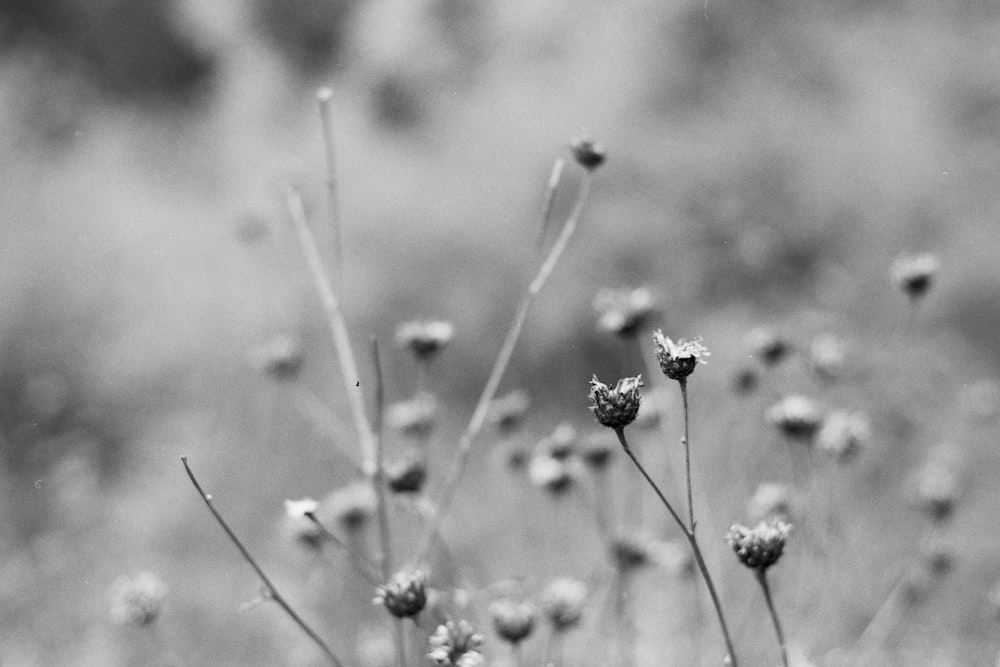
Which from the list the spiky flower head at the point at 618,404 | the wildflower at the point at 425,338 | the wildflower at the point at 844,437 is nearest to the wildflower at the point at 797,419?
the wildflower at the point at 844,437

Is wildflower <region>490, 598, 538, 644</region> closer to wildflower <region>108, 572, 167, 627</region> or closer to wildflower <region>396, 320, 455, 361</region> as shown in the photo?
wildflower <region>396, 320, 455, 361</region>

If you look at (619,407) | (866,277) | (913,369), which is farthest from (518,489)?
(866,277)

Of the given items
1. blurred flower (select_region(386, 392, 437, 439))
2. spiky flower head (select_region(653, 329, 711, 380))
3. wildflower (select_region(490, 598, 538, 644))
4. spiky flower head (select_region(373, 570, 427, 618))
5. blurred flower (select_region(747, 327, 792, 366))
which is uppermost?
blurred flower (select_region(747, 327, 792, 366))

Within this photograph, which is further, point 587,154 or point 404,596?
point 587,154

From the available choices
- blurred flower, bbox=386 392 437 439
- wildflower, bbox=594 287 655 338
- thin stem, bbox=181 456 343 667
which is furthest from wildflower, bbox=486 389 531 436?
thin stem, bbox=181 456 343 667

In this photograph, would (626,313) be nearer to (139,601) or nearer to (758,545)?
(758,545)

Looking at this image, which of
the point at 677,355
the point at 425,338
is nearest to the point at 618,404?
the point at 677,355
